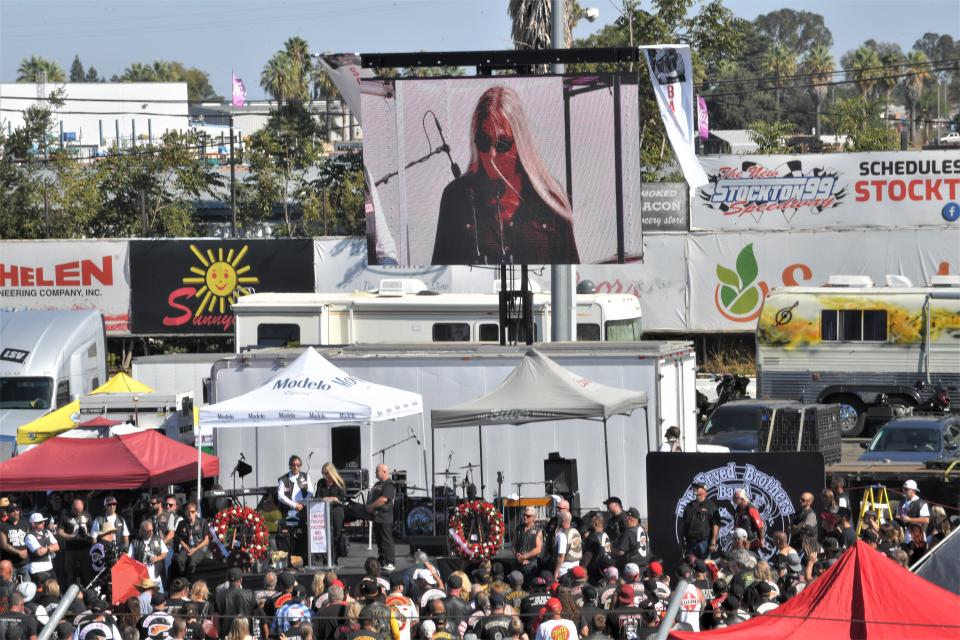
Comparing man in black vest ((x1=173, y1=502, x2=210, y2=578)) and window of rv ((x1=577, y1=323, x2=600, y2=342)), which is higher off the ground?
window of rv ((x1=577, y1=323, x2=600, y2=342))

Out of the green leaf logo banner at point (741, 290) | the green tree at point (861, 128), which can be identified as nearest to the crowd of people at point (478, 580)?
the green leaf logo banner at point (741, 290)

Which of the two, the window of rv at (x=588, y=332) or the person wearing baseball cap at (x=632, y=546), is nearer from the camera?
the person wearing baseball cap at (x=632, y=546)

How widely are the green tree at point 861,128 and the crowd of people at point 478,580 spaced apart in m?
45.7

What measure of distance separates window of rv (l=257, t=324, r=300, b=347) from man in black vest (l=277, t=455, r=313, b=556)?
8.38 meters

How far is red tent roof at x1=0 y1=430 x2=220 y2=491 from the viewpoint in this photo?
17.4 metres

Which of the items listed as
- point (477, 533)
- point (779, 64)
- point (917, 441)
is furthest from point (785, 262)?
point (779, 64)

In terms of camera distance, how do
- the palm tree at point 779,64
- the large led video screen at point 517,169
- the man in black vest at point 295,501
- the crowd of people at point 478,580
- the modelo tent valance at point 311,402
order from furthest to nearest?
the palm tree at point 779,64
the large led video screen at point 517,169
the modelo tent valance at point 311,402
the man in black vest at point 295,501
the crowd of people at point 478,580

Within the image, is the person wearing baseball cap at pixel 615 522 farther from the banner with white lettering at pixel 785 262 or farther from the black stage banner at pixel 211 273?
the black stage banner at pixel 211 273

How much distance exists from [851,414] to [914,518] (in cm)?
1192

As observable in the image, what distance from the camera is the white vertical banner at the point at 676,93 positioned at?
22719 mm

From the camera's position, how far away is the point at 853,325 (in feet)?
88.6

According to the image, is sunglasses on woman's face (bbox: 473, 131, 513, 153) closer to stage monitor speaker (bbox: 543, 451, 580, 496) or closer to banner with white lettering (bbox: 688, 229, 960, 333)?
stage monitor speaker (bbox: 543, 451, 580, 496)

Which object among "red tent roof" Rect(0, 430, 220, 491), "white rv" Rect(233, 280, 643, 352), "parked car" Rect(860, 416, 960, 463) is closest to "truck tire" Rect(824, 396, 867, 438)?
"white rv" Rect(233, 280, 643, 352)

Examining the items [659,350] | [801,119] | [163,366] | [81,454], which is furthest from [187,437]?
[801,119]
